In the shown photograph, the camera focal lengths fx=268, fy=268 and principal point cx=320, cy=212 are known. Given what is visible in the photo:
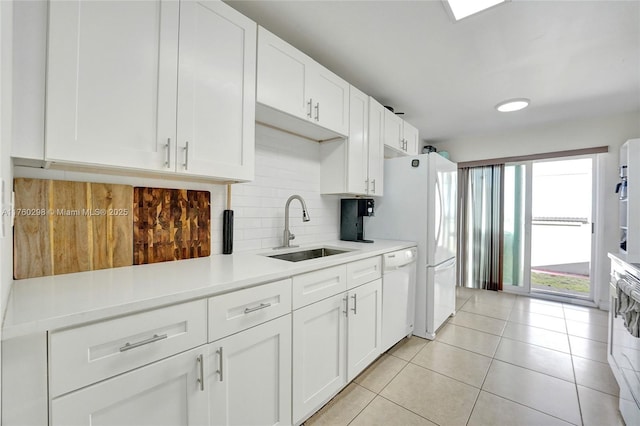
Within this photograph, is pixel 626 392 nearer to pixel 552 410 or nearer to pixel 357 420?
pixel 552 410

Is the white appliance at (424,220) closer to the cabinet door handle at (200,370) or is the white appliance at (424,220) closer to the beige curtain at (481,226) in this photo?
the beige curtain at (481,226)

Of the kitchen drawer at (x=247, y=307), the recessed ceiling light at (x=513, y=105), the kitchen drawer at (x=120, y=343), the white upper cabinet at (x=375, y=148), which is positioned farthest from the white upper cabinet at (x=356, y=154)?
the kitchen drawer at (x=120, y=343)

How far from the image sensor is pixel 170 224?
1.53 metres

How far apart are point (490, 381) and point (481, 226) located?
9.20 feet

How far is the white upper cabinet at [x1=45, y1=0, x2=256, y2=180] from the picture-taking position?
→ 97 centimetres

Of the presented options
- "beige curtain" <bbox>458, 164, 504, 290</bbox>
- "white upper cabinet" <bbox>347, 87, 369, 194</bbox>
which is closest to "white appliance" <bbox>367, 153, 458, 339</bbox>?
"white upper cabinet" <bbox>347, 87, 369, 194</bbox>

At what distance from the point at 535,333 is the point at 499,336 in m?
0.42

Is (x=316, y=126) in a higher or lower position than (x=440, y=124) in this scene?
lower

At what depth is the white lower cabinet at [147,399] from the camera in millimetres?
782

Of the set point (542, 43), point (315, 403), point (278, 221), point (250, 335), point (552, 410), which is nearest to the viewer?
point (250, 335)

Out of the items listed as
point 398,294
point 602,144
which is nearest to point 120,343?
point 398,294

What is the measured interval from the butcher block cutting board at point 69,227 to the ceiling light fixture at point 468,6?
2082 mm

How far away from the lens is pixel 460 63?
7.23ft

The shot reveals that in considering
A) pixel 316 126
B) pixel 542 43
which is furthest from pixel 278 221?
pixel 542 43
